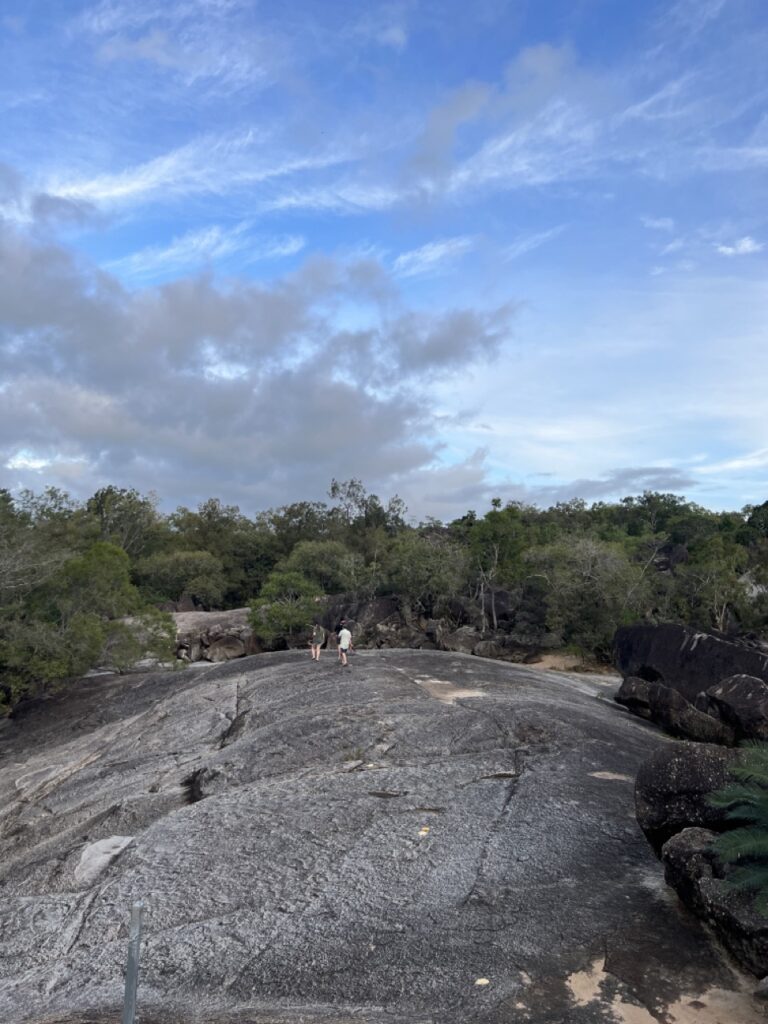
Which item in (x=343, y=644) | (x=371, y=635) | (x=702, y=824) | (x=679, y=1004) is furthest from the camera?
(x=371, y=635)

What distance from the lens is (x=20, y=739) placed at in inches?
907

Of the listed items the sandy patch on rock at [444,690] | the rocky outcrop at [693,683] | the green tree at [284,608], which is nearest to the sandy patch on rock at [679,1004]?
the rocky outcrop at [693,683]

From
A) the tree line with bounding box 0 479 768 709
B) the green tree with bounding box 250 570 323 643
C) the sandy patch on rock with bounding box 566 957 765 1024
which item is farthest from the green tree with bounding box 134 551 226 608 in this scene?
the sandy patch on rock with bounding box 566 957 765 1024

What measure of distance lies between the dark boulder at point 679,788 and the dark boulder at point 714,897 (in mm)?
434

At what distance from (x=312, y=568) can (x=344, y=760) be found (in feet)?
143

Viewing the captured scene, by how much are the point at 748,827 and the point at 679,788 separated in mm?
1352

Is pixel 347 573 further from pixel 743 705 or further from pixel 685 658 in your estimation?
pixel 743 705

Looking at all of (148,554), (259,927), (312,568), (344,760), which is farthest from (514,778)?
(148,554)

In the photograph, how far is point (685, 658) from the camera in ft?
84.2

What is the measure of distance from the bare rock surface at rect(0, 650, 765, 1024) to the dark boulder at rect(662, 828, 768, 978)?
8.0 inches

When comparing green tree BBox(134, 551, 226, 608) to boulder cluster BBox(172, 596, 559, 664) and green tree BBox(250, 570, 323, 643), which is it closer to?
boulder cluster BBox(172, 596, 559, 664)

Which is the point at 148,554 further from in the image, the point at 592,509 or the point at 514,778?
the point at 514,778

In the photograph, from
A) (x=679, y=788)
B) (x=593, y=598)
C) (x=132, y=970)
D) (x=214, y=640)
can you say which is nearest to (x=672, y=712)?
(x=679, y=788)

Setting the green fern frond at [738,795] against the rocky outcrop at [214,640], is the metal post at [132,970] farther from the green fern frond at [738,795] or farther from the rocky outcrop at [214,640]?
the rocky outcrop at [214,640]
